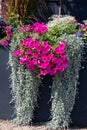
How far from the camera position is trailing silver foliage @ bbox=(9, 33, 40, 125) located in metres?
4.48

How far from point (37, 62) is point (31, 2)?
2.24m

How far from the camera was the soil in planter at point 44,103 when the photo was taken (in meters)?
4.55

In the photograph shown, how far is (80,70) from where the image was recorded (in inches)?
179

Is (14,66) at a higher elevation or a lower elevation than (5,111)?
higher

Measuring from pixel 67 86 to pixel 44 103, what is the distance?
382mm

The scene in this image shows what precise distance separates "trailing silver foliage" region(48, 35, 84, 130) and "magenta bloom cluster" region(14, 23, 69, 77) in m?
0.12

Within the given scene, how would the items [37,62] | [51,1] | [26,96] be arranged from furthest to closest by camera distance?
[51,1] → [26,96] → [37,62]

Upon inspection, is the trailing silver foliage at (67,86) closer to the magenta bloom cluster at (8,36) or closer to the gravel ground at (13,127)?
the gravel ground at (13,127)

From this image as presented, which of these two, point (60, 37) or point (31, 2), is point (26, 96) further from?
point (31, 2)

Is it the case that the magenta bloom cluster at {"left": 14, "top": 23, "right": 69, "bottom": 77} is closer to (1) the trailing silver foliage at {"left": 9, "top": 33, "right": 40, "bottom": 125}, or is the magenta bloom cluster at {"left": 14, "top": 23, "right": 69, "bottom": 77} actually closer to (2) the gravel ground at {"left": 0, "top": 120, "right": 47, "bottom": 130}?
(1) the trailing silver foliage at {"left": 9, "top": 33, "right": 40, "bottom": 125}

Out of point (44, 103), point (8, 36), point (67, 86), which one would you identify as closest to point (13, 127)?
point (44, 103)

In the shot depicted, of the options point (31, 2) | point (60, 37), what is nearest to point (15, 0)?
point (31, 2)

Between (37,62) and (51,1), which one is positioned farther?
(51,1)

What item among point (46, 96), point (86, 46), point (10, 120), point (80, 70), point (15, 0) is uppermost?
point (15, 0)
